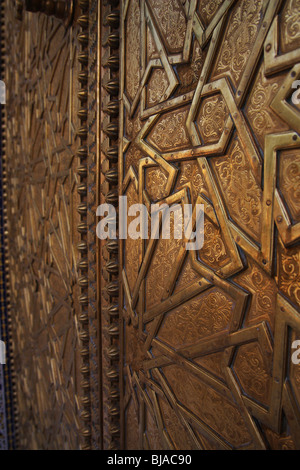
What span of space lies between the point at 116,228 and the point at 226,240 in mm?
424

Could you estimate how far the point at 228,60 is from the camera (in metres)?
0.61

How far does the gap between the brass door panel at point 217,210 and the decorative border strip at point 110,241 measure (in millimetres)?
43

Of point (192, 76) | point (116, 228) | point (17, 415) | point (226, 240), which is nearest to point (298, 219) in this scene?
point (226, 240)

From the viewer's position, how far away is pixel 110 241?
99cm

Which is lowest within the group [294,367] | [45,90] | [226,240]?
[294,367]

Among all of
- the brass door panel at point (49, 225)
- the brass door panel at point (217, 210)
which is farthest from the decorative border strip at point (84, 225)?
the brass door panel at point (217, 210)

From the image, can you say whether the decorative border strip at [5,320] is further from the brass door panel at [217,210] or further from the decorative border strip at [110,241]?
the brass door panel at [217,210]

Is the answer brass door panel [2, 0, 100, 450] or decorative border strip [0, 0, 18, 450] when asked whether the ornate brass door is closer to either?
brass door panel [2, 0, 100, 450]

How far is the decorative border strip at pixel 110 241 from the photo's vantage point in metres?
0.94

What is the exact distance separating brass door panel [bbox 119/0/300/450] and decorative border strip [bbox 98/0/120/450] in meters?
0.04

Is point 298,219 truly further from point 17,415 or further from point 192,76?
point 17,415
